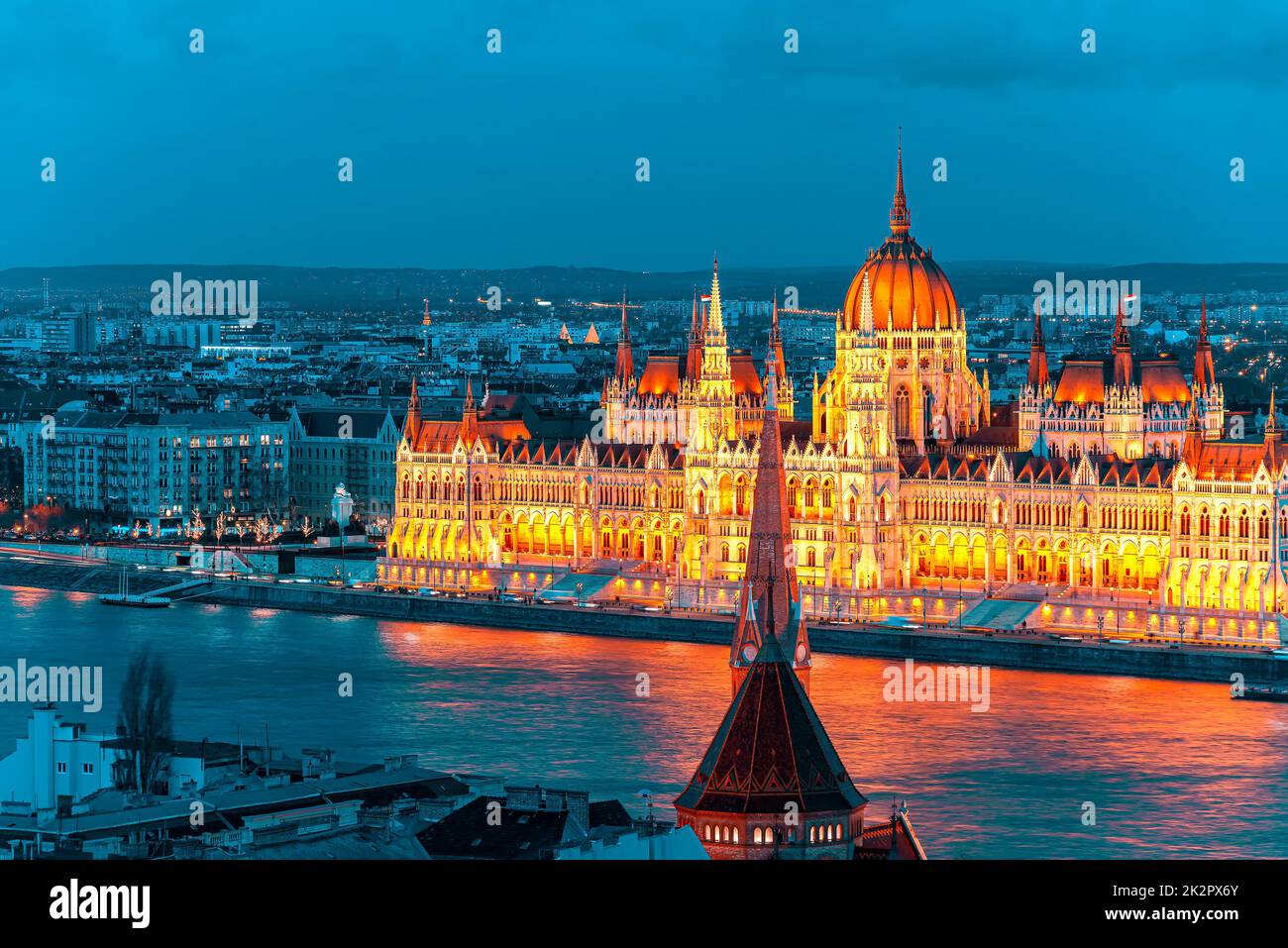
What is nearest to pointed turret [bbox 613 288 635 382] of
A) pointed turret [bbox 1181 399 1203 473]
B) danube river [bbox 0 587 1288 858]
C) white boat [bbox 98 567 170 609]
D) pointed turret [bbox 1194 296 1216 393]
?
white boat [bbox 98 567 170 609]

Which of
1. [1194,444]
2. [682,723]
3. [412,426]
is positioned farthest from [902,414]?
[682,723]

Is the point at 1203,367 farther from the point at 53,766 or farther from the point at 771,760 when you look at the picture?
the point at 771,760

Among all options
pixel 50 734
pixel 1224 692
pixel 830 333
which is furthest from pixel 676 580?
pixel 830 333

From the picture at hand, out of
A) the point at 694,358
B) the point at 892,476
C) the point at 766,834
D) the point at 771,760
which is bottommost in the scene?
the point at 766,834

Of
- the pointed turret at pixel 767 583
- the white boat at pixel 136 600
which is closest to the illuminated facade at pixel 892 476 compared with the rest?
the white boat at pixel 136 600

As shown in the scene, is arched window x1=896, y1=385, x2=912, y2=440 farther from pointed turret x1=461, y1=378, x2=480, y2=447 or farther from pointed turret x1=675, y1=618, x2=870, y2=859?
pointed turret x1=675, y1=618, x2=870, y2=859
